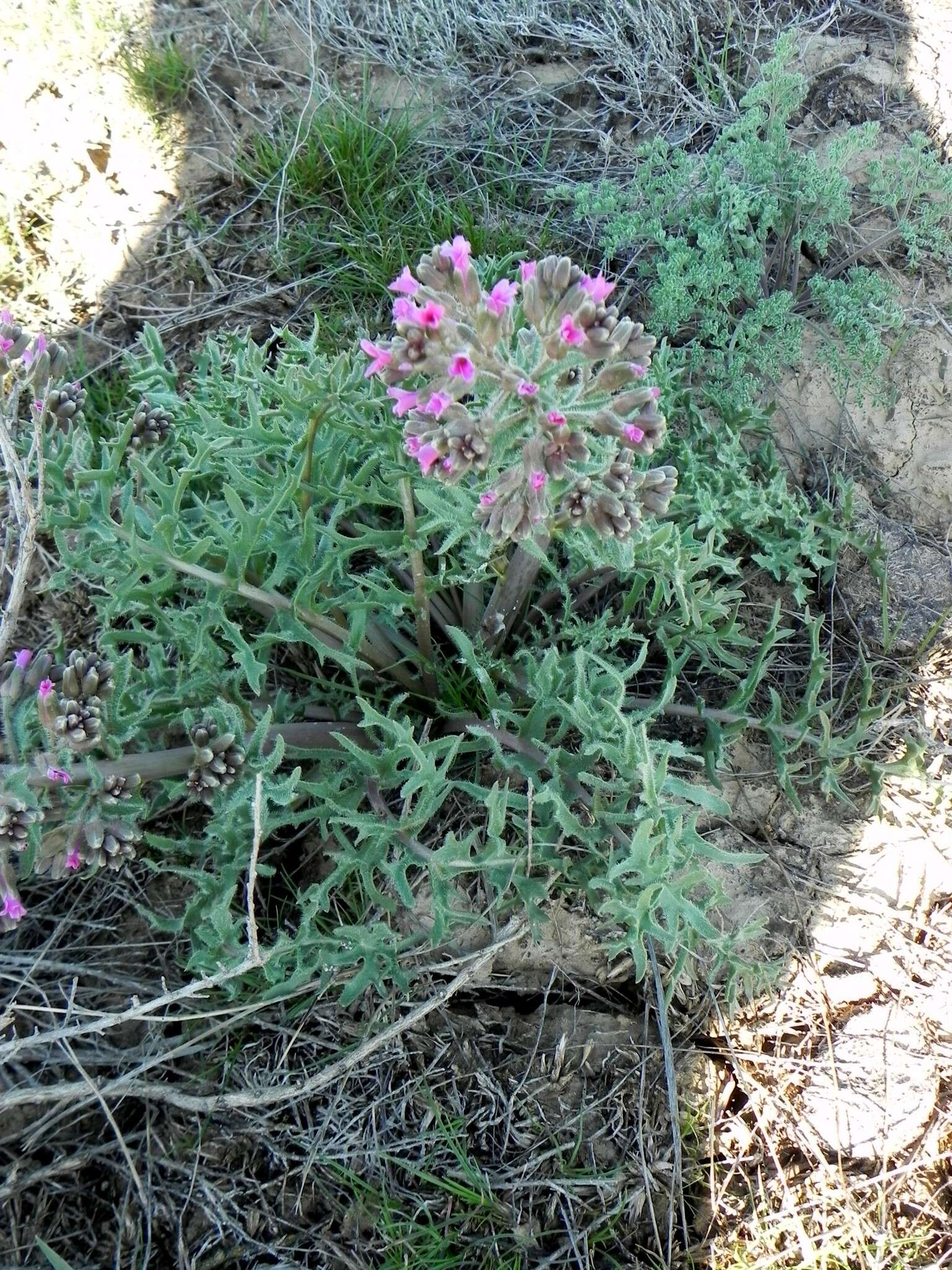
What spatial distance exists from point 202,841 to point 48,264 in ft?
9.06

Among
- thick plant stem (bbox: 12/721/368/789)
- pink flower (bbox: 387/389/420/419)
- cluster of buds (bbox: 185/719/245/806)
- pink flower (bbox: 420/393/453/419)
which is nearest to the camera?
pink flower (bbox: 420/393/453/419)

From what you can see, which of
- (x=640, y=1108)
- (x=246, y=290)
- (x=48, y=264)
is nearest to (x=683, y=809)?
(x=640, y=1108)

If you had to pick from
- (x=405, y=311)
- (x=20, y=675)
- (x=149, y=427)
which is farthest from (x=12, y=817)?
(x=405, y=311)

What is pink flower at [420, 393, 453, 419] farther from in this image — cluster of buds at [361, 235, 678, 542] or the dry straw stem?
the dry straw stem

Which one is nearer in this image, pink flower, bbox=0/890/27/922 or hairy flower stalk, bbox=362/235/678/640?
hairy flower stalk, bbox=362/235/678/640

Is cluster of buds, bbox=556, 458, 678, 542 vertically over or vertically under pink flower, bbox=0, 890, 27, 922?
over

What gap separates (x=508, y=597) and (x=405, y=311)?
0.95 metres

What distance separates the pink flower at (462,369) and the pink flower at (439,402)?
4cm

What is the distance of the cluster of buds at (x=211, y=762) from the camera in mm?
2275

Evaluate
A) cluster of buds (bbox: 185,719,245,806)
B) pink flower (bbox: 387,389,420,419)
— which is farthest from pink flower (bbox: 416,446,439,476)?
cluster of buds (bbox: 185,719,245,806)

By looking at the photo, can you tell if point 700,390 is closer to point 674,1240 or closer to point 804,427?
point 804,427

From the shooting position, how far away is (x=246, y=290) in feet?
13.1

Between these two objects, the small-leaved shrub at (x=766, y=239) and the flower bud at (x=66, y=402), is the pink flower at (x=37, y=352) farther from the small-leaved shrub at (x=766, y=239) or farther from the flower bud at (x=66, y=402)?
the small-leaved shrub at (x=766, y=239)

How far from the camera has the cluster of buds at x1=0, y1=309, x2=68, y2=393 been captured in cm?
247
